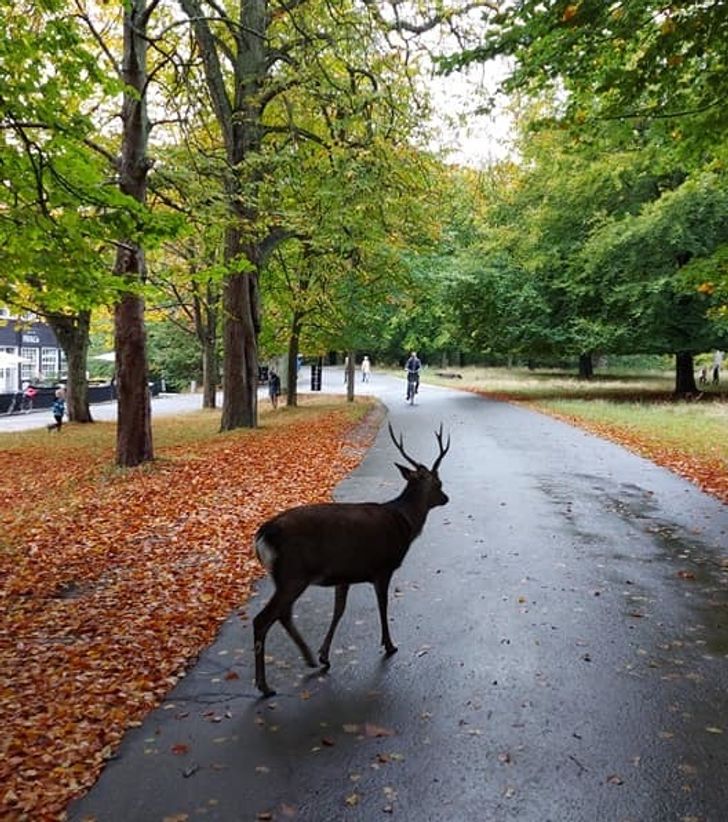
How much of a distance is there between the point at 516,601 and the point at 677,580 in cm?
178

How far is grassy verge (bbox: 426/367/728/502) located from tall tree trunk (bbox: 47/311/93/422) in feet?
54.0

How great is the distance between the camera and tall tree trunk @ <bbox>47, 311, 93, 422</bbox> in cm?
2492

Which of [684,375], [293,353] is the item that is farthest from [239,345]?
[684,375]

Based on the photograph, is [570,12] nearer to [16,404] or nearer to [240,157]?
[240,157]

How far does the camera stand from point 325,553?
15.5 feet

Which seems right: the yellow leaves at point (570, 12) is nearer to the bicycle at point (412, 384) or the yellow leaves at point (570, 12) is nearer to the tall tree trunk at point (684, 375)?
the bicycle at point (412, 384)

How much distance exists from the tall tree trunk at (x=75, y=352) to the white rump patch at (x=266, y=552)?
842 inches

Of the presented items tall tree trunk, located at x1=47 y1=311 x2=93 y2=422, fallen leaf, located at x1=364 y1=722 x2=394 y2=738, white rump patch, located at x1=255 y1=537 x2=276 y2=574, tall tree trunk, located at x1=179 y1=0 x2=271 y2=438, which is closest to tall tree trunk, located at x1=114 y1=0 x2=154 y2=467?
tall tree trunk, located at x1=179 y1=0 x2=271 y2=438

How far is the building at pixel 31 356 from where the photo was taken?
4903 centimetres

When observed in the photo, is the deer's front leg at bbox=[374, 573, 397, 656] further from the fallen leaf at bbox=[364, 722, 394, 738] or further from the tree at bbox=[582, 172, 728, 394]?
the tree at bbox=[582, 172, 728, 394]

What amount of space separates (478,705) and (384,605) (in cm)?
95

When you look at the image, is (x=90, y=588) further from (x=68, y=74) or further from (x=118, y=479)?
(x=118, y=479)

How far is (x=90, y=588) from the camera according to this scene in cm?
696

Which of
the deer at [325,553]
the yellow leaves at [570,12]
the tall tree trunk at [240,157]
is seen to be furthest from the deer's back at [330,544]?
the tall tree trunk at [240,157]
